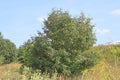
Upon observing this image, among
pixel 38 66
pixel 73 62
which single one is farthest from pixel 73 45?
pixel 38 66

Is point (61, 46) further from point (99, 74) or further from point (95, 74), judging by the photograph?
point (99, 74)

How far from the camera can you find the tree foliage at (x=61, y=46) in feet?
57.7

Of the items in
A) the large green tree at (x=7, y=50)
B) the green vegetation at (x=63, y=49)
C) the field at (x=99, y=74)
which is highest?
the large green tree at (x=7, y=50)

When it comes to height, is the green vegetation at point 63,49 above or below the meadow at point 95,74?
above

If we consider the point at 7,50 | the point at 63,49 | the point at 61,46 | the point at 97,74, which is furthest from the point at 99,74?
the point at 7,50

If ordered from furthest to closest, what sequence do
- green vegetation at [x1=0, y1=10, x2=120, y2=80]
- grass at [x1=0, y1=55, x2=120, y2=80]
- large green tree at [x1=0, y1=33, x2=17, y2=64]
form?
large green tree at [x1=0, y1=33, x2=17, y2=64], green vegetation at [x1=0, y1=10, x2=120, y2=80], grass at [x1=0, y1=55, x2=120, y2=80]

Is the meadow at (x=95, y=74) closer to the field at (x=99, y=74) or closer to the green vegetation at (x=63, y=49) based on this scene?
the field at (x=99, y=74)

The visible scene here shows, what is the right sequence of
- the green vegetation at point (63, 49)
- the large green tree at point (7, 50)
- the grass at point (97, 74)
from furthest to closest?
1. the large green tree at point (7, 50)
2. the green vegetation at point (63, 49)
3. the grass at point (97, 74)

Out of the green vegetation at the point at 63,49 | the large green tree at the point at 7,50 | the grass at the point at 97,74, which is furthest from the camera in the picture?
the large green tree at the point at 7,50

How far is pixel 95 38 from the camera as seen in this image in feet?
63.4

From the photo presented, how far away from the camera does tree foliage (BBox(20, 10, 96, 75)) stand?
17.6 metres

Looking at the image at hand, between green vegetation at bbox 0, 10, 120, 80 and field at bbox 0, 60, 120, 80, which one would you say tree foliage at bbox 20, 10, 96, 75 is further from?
field at bbox 0, 60, 120, 80

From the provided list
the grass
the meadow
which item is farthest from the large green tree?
the grass

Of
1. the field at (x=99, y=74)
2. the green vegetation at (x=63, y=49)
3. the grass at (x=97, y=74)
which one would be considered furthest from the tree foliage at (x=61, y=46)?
the field at (x=99, y=74)
